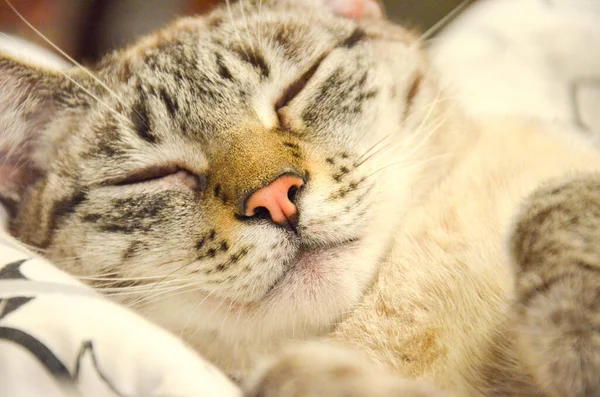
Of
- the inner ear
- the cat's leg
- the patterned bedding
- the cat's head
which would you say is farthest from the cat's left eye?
the inner ear

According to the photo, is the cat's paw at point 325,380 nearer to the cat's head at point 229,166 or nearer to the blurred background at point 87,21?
the cat's head at point 229,166

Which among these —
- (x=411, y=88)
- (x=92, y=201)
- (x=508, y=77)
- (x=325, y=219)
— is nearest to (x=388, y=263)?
(x=325, y=219)

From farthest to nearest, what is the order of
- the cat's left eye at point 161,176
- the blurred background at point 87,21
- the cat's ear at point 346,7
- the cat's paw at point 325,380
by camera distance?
the cat's ear at point 346,7 → the blurred background at point 87,21 → the cat's left eye at point 161,176 → the cat's paw at point 325,380

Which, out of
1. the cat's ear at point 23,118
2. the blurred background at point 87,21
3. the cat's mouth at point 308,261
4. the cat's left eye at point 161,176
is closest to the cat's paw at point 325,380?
the cat's mouth at point 308,261

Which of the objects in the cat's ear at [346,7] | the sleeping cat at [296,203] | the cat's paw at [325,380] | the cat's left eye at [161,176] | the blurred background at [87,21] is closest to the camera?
the cat's paw at [325,380]

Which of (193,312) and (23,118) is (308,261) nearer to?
(193,312)

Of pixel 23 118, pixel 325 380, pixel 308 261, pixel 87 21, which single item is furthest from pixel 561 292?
pixel 87 21

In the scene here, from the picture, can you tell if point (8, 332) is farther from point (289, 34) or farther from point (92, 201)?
point (289, 34)

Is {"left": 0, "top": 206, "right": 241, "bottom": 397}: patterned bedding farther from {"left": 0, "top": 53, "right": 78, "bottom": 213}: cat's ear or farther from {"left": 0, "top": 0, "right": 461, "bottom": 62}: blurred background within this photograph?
{"left": 0, "top": 0, "right": 461, "bottom": 62}: blurred background
